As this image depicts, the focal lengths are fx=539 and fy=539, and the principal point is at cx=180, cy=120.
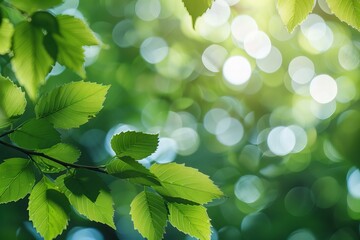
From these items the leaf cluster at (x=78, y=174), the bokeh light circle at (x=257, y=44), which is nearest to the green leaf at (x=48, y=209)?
the leaf cluster at (x=78, y=174)

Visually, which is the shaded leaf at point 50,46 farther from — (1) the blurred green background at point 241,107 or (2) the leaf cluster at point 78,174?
(1) the blurred green background at point 241,107

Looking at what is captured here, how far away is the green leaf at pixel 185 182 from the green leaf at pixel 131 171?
0.03 meters

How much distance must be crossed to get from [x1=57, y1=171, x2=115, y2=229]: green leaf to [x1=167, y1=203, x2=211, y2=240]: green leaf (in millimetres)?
109

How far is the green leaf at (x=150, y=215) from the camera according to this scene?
91cm

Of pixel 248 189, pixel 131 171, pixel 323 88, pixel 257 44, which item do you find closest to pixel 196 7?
pixel 131 171

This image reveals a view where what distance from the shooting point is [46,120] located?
2.84 feet

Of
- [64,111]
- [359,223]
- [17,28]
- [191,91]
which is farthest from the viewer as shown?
[191,91]

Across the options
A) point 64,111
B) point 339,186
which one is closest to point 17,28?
point 64,111

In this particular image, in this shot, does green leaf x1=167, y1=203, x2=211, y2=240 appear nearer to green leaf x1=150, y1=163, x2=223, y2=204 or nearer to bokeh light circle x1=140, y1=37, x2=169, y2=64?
green leaf x1=150, y1=163, x2=223, y2=204

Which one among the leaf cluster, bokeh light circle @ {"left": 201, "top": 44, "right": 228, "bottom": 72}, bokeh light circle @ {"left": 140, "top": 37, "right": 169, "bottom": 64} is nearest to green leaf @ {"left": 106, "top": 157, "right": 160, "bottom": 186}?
the leaf cluster

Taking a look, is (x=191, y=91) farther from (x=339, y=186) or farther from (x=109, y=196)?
(x=109, y=196)

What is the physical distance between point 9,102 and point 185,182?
31 centimetres

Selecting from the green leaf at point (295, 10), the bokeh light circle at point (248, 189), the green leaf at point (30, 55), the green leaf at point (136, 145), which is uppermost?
the green leaf at point (295, 10)

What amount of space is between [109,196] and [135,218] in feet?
0.20
